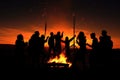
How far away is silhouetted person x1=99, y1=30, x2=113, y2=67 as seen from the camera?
11.7 m

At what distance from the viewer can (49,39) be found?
59.9 ft

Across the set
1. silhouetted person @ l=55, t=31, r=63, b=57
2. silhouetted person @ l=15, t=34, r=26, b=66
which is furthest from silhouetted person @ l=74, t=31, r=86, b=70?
silhouetted person @ l=15, t=34, r=26, b=66

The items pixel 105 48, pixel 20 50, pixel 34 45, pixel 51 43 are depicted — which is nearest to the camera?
pixel 105 48

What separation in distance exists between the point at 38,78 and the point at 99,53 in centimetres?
430

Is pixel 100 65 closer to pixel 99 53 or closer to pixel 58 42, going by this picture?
pixel 99 53

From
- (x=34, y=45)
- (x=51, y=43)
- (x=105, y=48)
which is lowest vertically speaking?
(x=105, y=48)

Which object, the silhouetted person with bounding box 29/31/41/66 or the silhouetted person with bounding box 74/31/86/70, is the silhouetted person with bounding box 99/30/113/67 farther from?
the silhouetted person with bounding box 29/31/41/66

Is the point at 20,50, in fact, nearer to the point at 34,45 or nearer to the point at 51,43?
the point at 34,45

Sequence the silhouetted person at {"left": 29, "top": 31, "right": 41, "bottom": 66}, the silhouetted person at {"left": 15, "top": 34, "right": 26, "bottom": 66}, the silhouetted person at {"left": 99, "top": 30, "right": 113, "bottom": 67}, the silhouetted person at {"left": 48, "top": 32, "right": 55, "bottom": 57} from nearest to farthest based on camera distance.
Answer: the silhouetted person at {"left": 99, "top": 30, "right": 113, "bottom": 67} < the silhouetted person at {"left": 15, "top": 34, "right": 26, "bottom": 66} < the silhouetted person at {"left": 29, "top": 31, "right": 41, "bottom": 66} < the silhouetted person at {"left": 48, "top": 32, "right": 55, "bottom": 57}

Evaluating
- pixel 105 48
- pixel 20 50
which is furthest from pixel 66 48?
pixel 105 48

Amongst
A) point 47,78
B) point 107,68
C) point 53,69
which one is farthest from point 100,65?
point 53,69

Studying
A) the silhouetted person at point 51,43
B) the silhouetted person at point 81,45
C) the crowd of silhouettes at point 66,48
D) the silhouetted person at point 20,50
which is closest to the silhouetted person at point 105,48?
the crowd of silhouettes at point 66,48

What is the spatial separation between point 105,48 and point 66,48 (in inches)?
280

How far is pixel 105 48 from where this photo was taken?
1189cm
